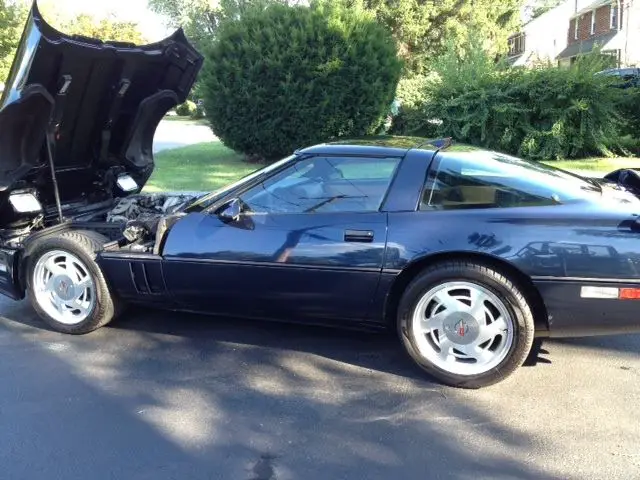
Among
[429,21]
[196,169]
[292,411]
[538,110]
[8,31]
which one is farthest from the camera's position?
[429,21]

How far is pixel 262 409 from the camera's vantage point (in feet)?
10.4

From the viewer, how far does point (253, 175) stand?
3.93m

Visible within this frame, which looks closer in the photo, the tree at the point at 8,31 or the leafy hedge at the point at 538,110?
the leafy hedge at the point at 538,110

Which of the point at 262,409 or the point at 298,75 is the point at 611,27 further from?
the point at 262,409

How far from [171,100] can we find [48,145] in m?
1.21

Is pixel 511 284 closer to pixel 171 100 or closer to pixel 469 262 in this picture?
pixel 469 262

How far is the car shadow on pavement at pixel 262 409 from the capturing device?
106 inches

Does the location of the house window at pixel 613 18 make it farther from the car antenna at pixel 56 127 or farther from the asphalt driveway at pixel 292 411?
the car antenna at pixel 56 127

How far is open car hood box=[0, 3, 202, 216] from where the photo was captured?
4012mm

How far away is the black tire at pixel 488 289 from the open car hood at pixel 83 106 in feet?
9.17

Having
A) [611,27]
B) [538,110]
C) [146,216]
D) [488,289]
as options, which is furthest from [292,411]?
[611,27]

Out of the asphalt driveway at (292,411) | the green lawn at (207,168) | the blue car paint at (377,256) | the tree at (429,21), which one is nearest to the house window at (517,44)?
the tree at (429,21)

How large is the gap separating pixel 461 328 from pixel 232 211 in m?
1.49

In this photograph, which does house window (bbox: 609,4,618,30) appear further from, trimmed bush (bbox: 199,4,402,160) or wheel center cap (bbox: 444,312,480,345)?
wheel center cap (bbox: 444,312,480,345)
